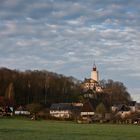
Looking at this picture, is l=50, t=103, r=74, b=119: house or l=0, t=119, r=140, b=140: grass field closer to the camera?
l=0, t=119, r=140, b=140: grass field

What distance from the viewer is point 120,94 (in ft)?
618

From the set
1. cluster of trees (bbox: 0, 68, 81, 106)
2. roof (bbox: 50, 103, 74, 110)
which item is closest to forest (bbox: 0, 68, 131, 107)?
cluster of trees (bbox: 0, 68, 81, 106)

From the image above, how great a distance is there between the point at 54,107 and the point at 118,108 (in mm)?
22233

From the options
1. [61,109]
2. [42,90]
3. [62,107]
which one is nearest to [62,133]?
[61,109]

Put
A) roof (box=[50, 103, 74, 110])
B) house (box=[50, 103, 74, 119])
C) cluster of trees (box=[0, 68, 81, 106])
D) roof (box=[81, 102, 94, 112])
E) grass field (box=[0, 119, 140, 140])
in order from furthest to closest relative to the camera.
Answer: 1. cluster of trees (box=[0, 68, 81, 106])
2. roof (box=[50, 103, 74, 110])
3. roof (box=[81, 102, 94, 112])
4. house (box=[50, 103, 74, 119])
5. grass field (box=[0, 119, 140, 140])

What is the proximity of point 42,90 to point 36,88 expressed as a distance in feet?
9.73

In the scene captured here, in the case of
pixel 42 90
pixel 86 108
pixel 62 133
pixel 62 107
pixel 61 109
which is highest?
pixel 42 90

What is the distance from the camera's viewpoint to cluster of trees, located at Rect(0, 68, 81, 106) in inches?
5861

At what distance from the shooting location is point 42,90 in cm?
15800

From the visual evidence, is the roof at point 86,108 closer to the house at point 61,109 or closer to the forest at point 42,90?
the house at point 61,109

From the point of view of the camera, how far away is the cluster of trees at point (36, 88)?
488 feet

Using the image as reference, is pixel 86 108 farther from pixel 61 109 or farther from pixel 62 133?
pixel 62 133

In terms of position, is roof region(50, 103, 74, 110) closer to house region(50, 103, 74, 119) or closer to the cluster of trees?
house region(50, 103, 74, 119)

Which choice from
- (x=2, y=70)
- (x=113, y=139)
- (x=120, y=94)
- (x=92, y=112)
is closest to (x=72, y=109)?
(x=92, y=112)
